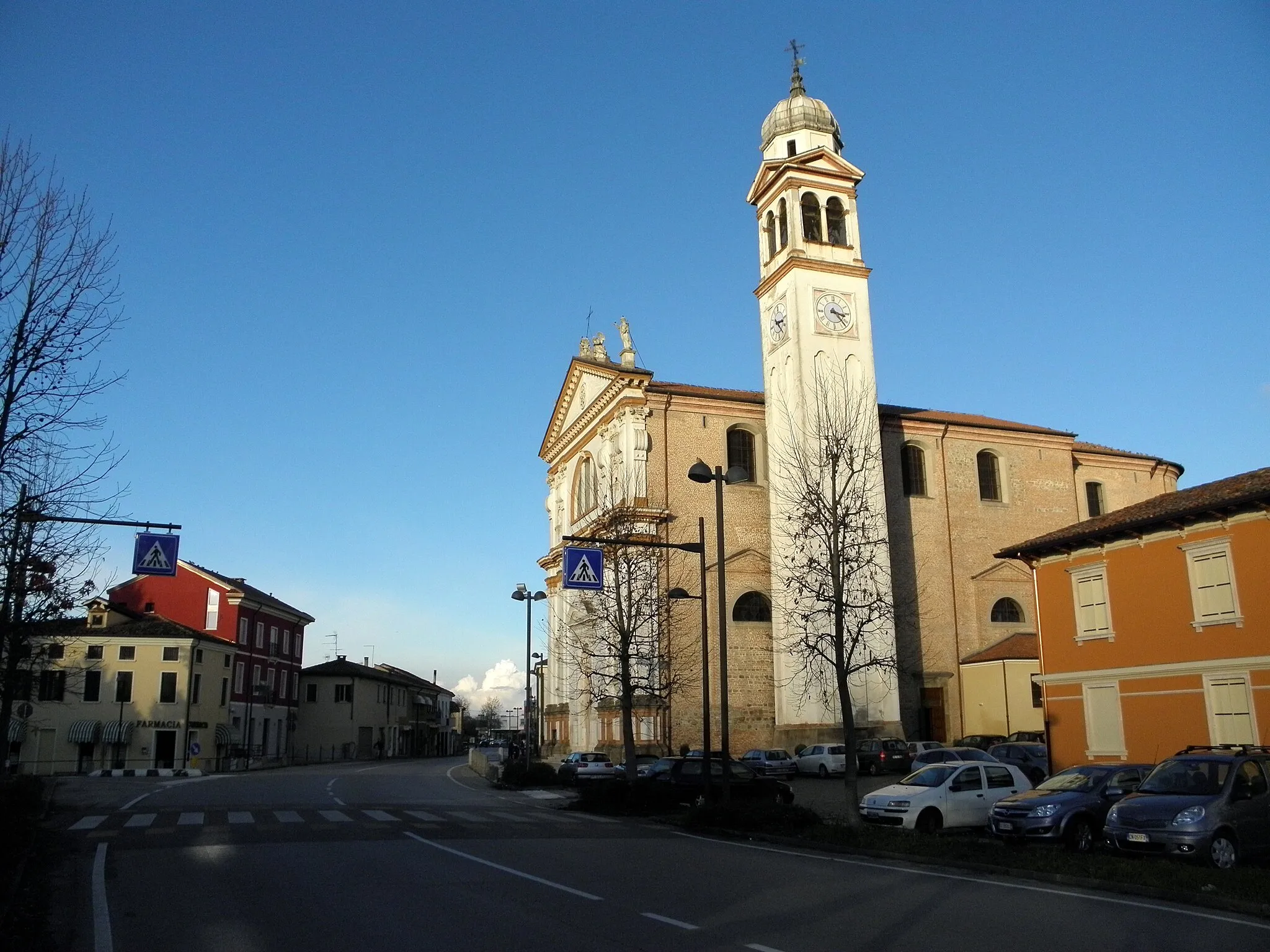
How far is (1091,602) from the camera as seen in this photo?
26016 millimetres

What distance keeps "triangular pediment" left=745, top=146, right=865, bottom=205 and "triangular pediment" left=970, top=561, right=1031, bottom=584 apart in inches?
728

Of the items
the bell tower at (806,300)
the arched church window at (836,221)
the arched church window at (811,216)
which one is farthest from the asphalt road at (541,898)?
the arched church window at (836,221)

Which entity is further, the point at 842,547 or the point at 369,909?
the point at 842,547

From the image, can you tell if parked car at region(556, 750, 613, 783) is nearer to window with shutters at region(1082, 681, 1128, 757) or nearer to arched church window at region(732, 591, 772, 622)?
arched church window at region(732, 591, 772, 622)

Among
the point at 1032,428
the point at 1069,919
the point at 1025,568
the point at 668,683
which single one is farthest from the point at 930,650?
the point at 1069,919

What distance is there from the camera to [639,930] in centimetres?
937

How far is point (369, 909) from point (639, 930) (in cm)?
303

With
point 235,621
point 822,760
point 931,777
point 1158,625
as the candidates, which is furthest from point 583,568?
point 235,621

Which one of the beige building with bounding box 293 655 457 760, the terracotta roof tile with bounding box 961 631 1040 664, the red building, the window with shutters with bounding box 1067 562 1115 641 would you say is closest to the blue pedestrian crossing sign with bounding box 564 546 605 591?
the window with shutters with bounding box 1067 562 1115 641

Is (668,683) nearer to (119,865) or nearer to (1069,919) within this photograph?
(119,865)

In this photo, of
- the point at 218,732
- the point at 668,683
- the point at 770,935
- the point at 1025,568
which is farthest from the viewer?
the point at 218,732

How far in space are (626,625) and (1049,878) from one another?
750 inches

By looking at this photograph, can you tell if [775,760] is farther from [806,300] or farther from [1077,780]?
[1077,780]

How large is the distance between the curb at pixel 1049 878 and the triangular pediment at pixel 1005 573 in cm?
3150
